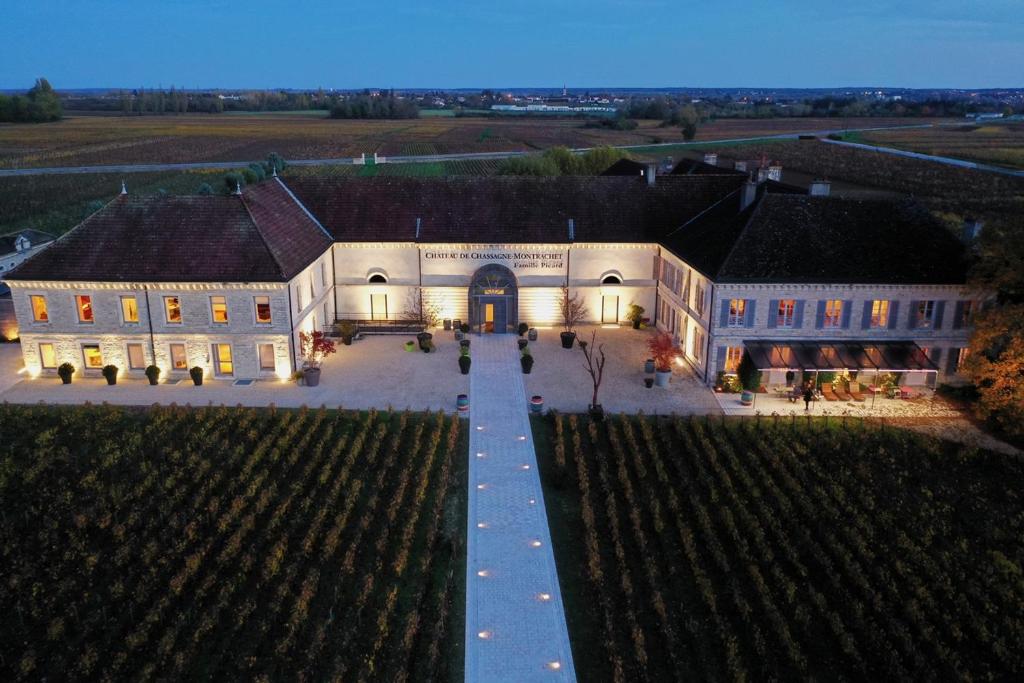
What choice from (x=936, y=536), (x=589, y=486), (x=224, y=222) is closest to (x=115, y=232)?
(x=224, y=222)

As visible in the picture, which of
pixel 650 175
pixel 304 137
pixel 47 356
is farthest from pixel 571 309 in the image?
pixel 304 137

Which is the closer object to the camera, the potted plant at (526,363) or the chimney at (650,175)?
the potted plant at (526,363)

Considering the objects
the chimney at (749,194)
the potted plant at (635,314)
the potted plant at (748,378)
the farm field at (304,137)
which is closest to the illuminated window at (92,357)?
the potted plant at (635,314)

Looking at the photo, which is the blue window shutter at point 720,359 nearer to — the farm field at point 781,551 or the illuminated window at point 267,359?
the farm field at point 781,551

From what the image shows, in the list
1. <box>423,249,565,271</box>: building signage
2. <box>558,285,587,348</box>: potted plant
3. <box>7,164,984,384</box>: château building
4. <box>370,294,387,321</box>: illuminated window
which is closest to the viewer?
<box>7,164,984,384</box>: château building

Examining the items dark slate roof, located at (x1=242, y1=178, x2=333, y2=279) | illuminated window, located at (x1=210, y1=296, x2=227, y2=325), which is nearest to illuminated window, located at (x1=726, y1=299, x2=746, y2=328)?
dark slate roof, located at (x1=242, y1=178, x2=333, y2=279)

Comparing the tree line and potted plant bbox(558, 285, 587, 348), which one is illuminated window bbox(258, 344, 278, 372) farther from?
the tree line
